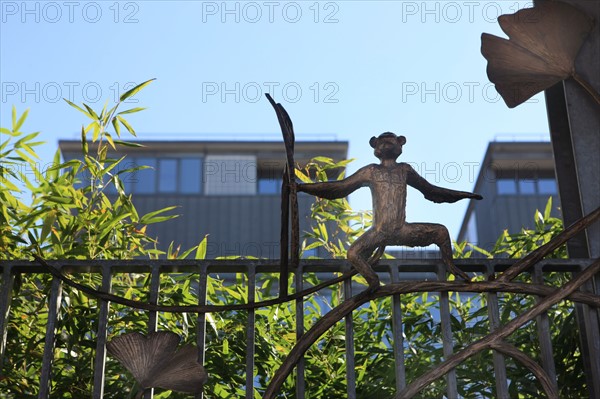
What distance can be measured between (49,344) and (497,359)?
515 millimetres

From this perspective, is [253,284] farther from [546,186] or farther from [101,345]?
[546,186]

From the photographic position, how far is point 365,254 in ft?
3.78

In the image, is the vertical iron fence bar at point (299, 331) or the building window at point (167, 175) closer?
the vertical iron fence bar at point (299, 331)

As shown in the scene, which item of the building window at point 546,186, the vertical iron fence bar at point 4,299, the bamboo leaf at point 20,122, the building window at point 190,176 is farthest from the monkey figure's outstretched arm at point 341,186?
the building window at point 546,186

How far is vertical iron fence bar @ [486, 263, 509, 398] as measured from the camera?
113cm

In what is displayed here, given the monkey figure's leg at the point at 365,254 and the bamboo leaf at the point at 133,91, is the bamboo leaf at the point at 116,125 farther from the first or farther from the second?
the monkey figure's leg at the point at 365,254

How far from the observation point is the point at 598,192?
1.28 meters

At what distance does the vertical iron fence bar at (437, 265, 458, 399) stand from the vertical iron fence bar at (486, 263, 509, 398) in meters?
0.05

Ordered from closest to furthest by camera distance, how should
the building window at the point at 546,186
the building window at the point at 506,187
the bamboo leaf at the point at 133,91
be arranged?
the bamboo leaf at the point at 133,91
the building window at the point at 506,187
the building window at the point at 546,186

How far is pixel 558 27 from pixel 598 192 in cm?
22

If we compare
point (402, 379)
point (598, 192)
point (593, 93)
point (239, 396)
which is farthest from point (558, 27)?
point (239, 396)

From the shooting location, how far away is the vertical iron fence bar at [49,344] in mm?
1121

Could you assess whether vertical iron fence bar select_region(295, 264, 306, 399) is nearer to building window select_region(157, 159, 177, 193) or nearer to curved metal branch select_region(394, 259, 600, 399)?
curved metal branch select_region(394, 259, 600, 399)

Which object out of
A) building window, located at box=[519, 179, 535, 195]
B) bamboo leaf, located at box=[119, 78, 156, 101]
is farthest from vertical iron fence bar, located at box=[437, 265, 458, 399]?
building window, located at box=[519, 179, 535, 195]
